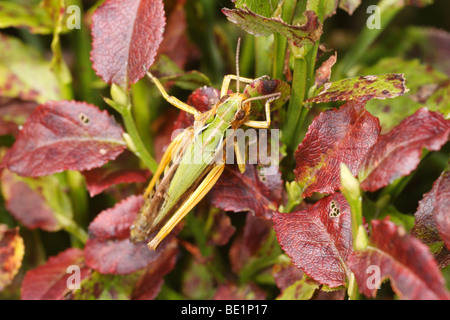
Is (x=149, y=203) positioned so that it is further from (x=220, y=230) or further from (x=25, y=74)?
(x=25, y=74)

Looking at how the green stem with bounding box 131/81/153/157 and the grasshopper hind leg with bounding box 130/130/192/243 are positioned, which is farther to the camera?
the green stem with bounding box 131/81/153/157

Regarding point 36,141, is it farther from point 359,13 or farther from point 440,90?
point 359,13

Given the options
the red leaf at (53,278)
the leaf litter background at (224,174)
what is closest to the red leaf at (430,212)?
the leaf litter background at (224,174)

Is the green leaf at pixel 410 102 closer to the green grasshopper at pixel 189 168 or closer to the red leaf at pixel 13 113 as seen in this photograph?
the green grasshopper at pixel 189 168

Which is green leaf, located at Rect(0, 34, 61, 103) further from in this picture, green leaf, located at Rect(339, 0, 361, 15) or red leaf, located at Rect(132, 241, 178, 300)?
green leaf, located at Rect(339, 0, 361, 15)

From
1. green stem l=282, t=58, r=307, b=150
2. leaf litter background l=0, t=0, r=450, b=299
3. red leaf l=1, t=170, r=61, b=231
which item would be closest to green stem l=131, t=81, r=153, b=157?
leaf litter background l=0, t=0, r=450, b=299

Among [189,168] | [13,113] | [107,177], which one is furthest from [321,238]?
[13,113]
